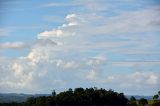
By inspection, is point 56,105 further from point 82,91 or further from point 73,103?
point 82,91

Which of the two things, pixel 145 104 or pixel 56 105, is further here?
pixel 145 104

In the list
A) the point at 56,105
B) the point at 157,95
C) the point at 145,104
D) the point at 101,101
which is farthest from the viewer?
the point at 157,95

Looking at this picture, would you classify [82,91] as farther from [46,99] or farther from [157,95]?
[157,95]

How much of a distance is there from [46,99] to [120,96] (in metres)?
27.7

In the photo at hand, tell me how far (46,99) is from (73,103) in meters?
8.23

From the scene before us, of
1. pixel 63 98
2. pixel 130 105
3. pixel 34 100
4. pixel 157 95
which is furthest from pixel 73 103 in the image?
pixel 157 95

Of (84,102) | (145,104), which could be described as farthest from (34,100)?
(145,104)

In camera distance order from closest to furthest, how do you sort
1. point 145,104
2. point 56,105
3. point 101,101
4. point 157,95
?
point 56,105
point 101,101
point 145,104
point 157,95

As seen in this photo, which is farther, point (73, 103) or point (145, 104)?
point (145, 104)

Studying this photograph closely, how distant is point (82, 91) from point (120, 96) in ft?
42.1

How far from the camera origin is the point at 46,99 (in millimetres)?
131000

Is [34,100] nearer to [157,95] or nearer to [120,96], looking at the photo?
[120,96]

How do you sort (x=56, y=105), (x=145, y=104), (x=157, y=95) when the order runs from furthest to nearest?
(x=157, y=95) < (x=145, y=104) < (x=56, y=105)

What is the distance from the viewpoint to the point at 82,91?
478ft
